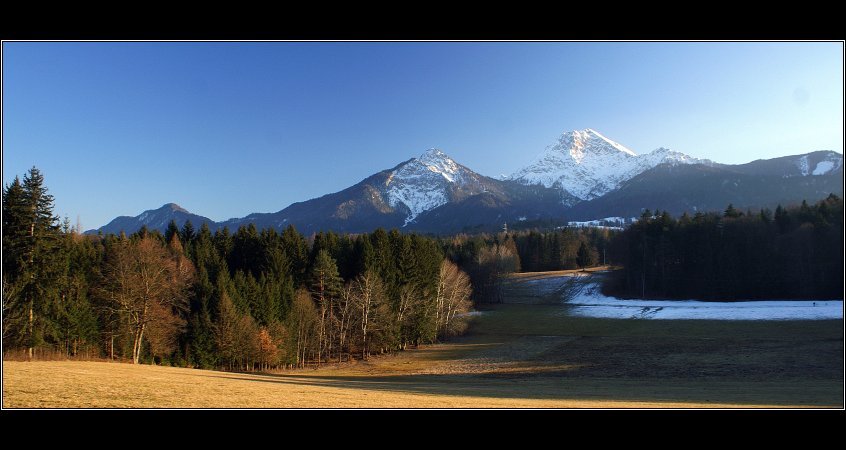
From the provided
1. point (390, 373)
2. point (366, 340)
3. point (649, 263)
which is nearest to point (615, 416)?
point (390, 373)

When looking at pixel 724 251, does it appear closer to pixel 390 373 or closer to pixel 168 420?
pixel 390 373

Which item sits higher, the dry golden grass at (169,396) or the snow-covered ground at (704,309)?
the dry golden grass at (169,396)

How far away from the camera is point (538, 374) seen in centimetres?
4225

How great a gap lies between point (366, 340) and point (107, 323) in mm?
26842

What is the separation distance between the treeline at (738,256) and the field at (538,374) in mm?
18703

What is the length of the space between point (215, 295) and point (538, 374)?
31889 millimetres

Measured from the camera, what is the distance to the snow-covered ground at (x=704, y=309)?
58312mm

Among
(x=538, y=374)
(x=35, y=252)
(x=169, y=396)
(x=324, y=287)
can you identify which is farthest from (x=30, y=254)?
(x=538, y=374)

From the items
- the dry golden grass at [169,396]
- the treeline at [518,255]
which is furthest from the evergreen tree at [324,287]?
the treeline at [518,255]

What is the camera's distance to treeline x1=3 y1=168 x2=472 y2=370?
32062 mm

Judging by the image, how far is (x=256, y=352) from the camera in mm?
46312

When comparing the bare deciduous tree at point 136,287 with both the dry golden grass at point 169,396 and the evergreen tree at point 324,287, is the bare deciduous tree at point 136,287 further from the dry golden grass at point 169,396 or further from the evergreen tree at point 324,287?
the evergreen tree at point 324,287

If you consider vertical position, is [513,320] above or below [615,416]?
below

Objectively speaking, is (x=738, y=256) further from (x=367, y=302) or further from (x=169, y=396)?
(x=169, y=396)
